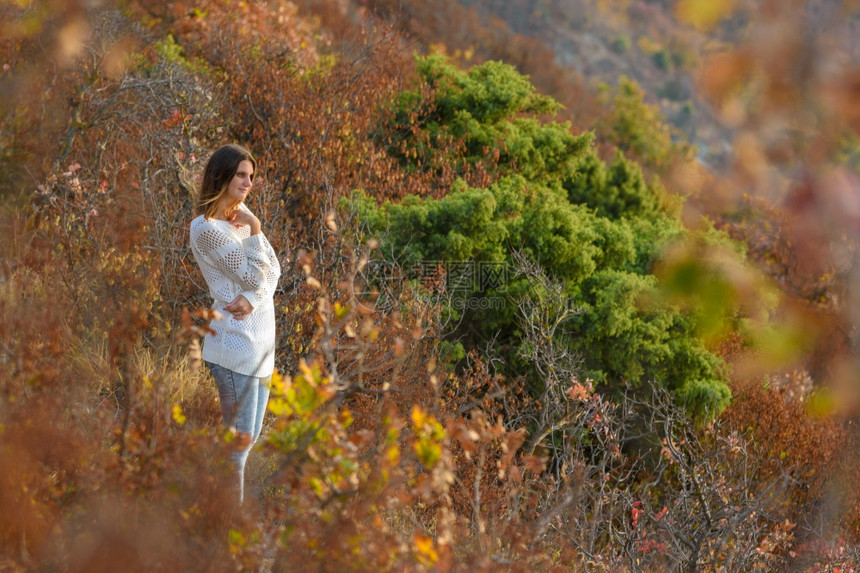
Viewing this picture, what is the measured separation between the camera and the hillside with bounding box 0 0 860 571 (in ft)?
5.25

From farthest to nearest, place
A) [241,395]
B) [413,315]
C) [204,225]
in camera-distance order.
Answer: [413,315] → [204,225] → [241,395]

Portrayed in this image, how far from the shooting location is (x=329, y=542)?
7.46 feet

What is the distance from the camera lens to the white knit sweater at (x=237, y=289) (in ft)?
10.4

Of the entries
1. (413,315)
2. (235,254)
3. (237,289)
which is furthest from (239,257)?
(413,315)

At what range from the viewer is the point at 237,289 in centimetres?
328

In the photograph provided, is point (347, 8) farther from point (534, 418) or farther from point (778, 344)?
point (778, 344)

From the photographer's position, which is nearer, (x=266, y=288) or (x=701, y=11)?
(x=701, y=11)

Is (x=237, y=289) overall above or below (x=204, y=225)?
below

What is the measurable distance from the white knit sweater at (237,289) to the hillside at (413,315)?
296mm

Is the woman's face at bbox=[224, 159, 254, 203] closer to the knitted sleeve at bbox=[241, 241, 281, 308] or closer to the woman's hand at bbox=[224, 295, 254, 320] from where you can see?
the knitted sleeve at bbox=[241, 241, 281, 308]

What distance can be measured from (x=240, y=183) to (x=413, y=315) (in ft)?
8.40

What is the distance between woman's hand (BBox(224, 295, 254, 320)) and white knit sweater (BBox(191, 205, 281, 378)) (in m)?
0.02

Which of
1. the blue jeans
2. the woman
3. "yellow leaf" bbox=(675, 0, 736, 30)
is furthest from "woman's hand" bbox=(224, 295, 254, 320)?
"yellow leaf" bbox=(675, 0, 736, 30)

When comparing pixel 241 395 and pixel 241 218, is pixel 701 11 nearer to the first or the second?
pixel 241 395
